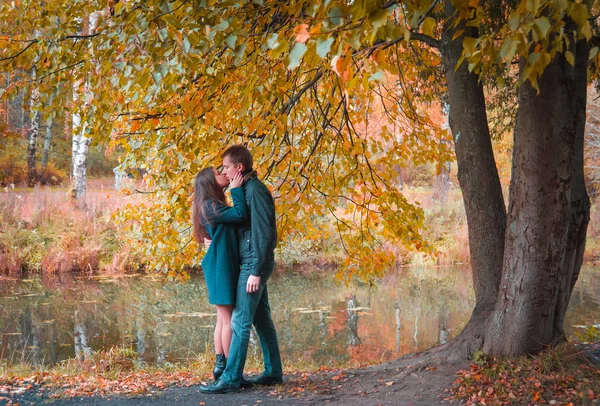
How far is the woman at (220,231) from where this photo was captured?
15.4 ft

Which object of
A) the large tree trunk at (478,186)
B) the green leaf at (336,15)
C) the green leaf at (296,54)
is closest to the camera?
the green leaf at (296,54)

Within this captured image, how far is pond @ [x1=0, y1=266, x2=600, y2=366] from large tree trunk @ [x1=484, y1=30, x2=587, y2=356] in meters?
3.76

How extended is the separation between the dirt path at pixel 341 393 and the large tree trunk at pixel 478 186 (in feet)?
1.81

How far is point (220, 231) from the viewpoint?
4.77 metres

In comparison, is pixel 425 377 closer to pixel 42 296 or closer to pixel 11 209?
pixel 42 296

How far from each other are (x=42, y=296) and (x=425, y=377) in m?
9.59

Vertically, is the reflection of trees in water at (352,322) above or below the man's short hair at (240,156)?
below

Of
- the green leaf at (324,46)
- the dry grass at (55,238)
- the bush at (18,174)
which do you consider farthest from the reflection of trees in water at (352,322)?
the bush at (18,174)

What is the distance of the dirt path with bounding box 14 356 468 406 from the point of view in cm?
455

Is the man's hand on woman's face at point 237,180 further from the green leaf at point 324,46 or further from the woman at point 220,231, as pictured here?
the green leaf at point 324,46

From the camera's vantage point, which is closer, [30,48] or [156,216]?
[30,48]

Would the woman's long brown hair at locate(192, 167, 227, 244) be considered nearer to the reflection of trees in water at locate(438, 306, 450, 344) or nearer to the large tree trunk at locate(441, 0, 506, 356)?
the large tree trunk at locate(441, 0, 506, 356)

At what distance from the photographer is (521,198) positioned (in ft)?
15.1

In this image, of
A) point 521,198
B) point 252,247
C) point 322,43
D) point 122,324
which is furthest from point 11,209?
point 322,43
